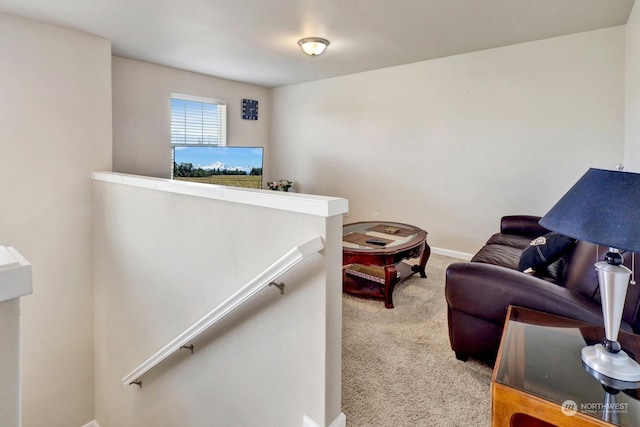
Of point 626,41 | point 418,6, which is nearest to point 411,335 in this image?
point 418,6

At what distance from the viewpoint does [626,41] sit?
10.0ft

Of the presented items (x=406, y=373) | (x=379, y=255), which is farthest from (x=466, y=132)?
(x=406, y=373)

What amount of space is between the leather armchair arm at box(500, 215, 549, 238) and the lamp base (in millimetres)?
2396

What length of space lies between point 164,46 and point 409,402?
4079mm

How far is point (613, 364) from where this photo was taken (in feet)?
3.78

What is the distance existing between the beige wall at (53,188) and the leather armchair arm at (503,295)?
3455 mm

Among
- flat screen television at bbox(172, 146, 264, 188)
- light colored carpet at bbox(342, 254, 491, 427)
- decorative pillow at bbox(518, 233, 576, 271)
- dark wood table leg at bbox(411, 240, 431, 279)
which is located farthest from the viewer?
flat screen television at bbox(172, 146, 264, 188)

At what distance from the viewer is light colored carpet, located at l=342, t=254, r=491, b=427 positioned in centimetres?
173

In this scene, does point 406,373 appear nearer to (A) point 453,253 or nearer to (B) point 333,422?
(B) point 333,422

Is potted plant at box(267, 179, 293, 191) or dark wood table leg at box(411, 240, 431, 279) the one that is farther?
potted plant at box(267, 179, 293, 191)

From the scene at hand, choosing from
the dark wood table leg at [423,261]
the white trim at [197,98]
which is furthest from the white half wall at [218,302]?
the dark wood table leg at [423,261]

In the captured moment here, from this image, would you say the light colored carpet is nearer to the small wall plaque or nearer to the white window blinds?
A: the white window blinds

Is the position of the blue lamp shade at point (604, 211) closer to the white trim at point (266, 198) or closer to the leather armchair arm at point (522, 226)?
the white trim at point (266, 198)

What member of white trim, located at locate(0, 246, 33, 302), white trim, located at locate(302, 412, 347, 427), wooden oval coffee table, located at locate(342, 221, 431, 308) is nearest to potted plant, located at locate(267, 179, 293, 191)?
wooden oval coffee table, located at locate(342, 221, 431, 308)
